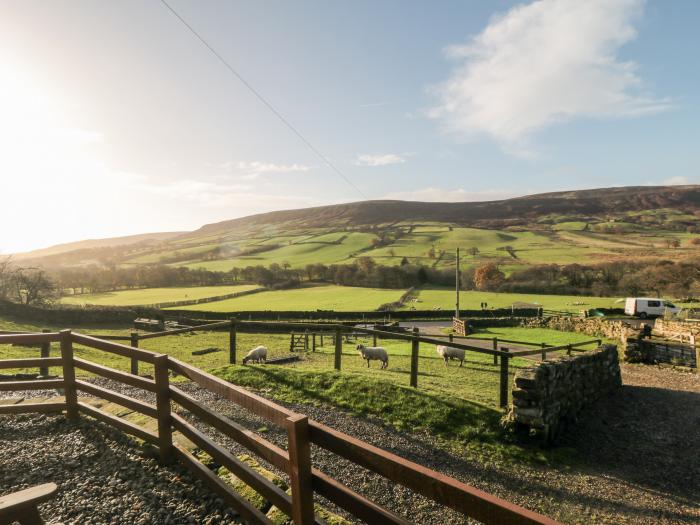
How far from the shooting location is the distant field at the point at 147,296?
52.8m

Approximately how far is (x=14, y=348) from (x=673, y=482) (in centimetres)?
2285

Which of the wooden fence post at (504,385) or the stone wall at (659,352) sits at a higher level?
the wooden fence post at (504,385)

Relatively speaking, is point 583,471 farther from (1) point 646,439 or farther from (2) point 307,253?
(2) point 307,253

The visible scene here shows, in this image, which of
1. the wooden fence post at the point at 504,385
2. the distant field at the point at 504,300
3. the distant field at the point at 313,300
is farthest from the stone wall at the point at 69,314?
the wooden fence post at the point at 504,385

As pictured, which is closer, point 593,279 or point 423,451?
point 423,451

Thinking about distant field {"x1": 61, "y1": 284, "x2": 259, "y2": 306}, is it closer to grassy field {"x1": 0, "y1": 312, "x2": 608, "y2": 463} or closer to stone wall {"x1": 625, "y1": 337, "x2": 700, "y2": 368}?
grassy field {"x1": 0, "y1": 312, "x2": 608, "y2": 463}

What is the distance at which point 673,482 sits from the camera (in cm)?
712

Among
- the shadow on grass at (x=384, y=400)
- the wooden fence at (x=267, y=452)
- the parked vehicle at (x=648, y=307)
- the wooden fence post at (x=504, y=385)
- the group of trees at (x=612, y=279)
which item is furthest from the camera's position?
the group of trees at (x=612, y=279)

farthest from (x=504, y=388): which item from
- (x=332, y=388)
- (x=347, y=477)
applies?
(x=347, y=477)

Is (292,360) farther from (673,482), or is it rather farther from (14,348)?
(673,482)

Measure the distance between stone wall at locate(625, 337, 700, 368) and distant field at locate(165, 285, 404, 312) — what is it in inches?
1147

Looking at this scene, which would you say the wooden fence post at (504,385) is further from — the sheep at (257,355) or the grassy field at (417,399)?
the sheep at (257,355)

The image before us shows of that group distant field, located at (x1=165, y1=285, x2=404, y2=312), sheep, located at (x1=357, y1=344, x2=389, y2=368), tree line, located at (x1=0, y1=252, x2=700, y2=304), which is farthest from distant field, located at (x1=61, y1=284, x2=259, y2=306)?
sheep, located at (x1=357, y1=344, x2=389, y2=368)

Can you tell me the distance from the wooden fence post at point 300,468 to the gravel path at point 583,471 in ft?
9.80
